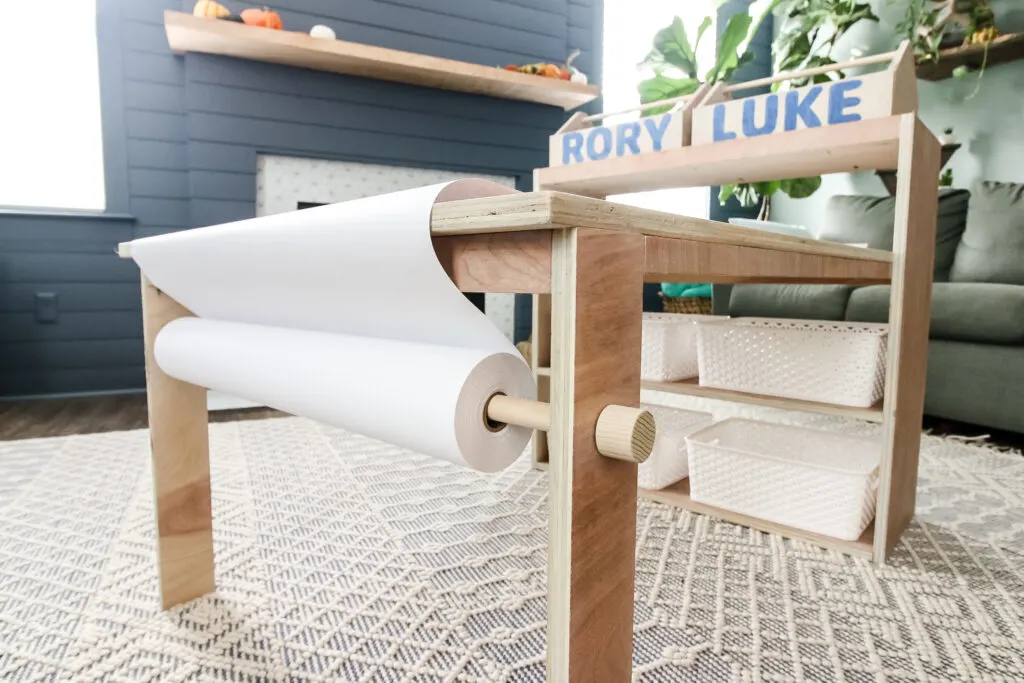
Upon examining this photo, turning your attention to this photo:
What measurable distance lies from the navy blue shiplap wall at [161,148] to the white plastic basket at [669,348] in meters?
2.08

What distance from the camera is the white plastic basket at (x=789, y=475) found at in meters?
1.22

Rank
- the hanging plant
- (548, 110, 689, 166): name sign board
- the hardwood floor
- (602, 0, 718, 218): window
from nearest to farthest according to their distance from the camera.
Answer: (548, 110, 689, 166): name sign board < the hardwood floor < the hanging plant < (602, 0, 718, 218): window

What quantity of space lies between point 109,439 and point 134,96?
160 cm

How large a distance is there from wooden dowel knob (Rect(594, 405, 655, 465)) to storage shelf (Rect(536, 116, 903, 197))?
3.22 feet

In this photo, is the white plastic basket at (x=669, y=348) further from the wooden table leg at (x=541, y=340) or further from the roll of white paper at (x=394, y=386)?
the roll of white paper at (x=394, y=386)

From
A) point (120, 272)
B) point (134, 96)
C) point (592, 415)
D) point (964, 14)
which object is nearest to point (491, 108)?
point (134, 96)

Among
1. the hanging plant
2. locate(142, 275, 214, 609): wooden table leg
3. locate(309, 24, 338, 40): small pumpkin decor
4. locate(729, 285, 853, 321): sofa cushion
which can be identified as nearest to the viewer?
locate(142, 275, 214, 609): wooden table leg

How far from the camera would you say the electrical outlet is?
2.67 metres

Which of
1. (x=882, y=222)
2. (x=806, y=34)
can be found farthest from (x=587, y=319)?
(x=806, y=34)

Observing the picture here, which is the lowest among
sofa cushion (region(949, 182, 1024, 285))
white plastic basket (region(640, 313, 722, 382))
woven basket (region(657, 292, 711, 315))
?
white plastic basket (region(640, 313, 722, 382))

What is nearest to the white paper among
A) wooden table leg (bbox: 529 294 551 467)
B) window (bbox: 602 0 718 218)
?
wooden table leg (bbox: 529 294 551 467)

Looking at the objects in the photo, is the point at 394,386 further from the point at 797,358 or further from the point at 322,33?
the point at 322,33

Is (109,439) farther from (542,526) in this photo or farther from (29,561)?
(542,526)

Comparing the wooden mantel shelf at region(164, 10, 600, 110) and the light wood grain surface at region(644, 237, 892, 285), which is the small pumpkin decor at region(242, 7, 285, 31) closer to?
the wooden mantel shelf at region(164, 10, 600, 110)
